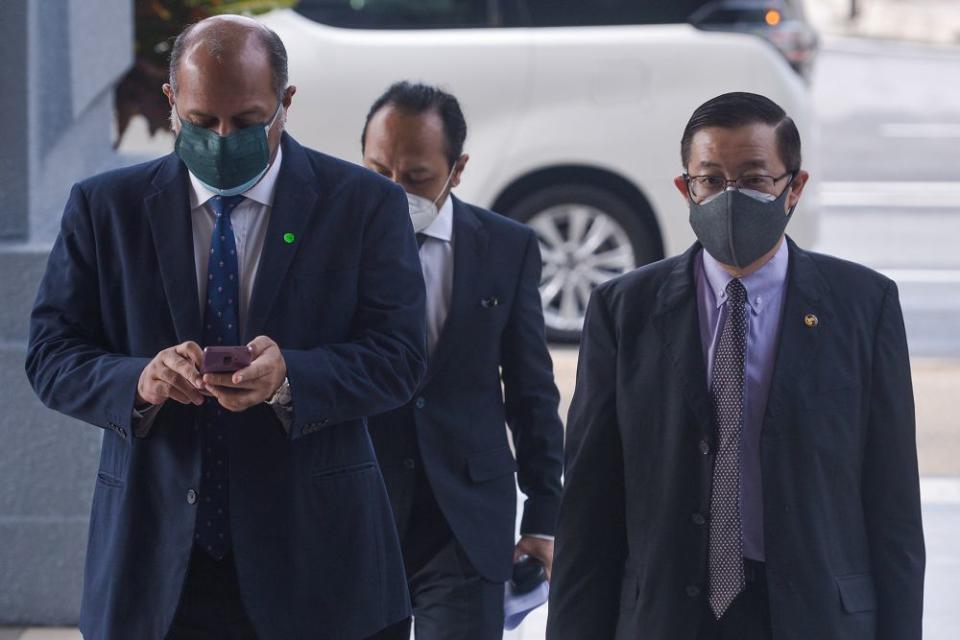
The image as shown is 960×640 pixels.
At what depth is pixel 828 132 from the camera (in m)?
20.9

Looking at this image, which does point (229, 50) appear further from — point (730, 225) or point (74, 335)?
point (730, 225)

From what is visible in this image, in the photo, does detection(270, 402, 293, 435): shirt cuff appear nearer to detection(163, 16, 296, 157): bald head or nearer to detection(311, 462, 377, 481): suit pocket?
detection(311, 462, 377, 481): suit pocket

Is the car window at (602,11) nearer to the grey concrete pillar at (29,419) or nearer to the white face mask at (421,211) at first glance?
the grey concrete pillar at (29,419)

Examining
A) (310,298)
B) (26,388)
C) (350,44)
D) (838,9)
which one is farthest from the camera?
(838,9)

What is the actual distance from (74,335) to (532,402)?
4.02 ft

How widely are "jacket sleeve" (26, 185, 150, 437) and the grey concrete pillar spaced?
2.30 metres

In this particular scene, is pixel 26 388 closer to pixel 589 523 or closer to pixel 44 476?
pixel 44 476

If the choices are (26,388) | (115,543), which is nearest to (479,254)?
(115,543)

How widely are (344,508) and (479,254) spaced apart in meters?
1.02

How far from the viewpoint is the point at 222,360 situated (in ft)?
7.97

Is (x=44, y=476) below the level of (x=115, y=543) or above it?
below

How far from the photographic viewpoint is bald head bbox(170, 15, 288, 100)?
260 cm

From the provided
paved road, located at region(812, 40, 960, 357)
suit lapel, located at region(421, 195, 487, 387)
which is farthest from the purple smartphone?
paved road, located at region(812, 40, 960, 357)

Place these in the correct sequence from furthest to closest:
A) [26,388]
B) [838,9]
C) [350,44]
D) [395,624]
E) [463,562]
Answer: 1. [838,9]
2. [350,44]
3. [26,388]
4. [463,562]
5. [395,624]
